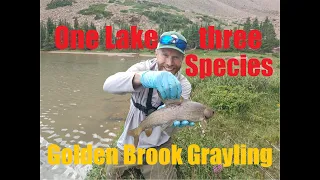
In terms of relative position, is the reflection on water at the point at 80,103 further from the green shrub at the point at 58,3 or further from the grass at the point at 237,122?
the grass at the point at 237,122

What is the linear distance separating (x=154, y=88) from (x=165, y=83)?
175 mm

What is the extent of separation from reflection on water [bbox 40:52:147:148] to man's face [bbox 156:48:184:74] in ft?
5.36

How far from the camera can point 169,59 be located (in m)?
2.34

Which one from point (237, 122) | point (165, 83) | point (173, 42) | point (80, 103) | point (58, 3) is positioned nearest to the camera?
point (165, 83)

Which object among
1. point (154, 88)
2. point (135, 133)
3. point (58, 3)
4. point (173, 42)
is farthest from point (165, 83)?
point (58, 3)

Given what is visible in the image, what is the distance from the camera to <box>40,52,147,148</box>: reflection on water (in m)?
4.96

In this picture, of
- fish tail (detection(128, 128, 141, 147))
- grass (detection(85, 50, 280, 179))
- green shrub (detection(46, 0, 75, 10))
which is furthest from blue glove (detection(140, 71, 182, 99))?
green shrub (detection(46, 0, 75, 10))

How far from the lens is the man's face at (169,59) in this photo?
2.34 m

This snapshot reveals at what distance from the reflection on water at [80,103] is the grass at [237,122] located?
1.41 m

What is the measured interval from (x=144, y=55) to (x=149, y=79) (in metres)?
1.33

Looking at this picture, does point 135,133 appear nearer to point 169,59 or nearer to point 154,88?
point 154,88

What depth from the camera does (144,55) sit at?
3.50 metres

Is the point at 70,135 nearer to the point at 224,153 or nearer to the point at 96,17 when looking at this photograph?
the point at 96,17

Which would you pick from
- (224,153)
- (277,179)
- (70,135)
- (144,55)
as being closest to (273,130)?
(277,179)
